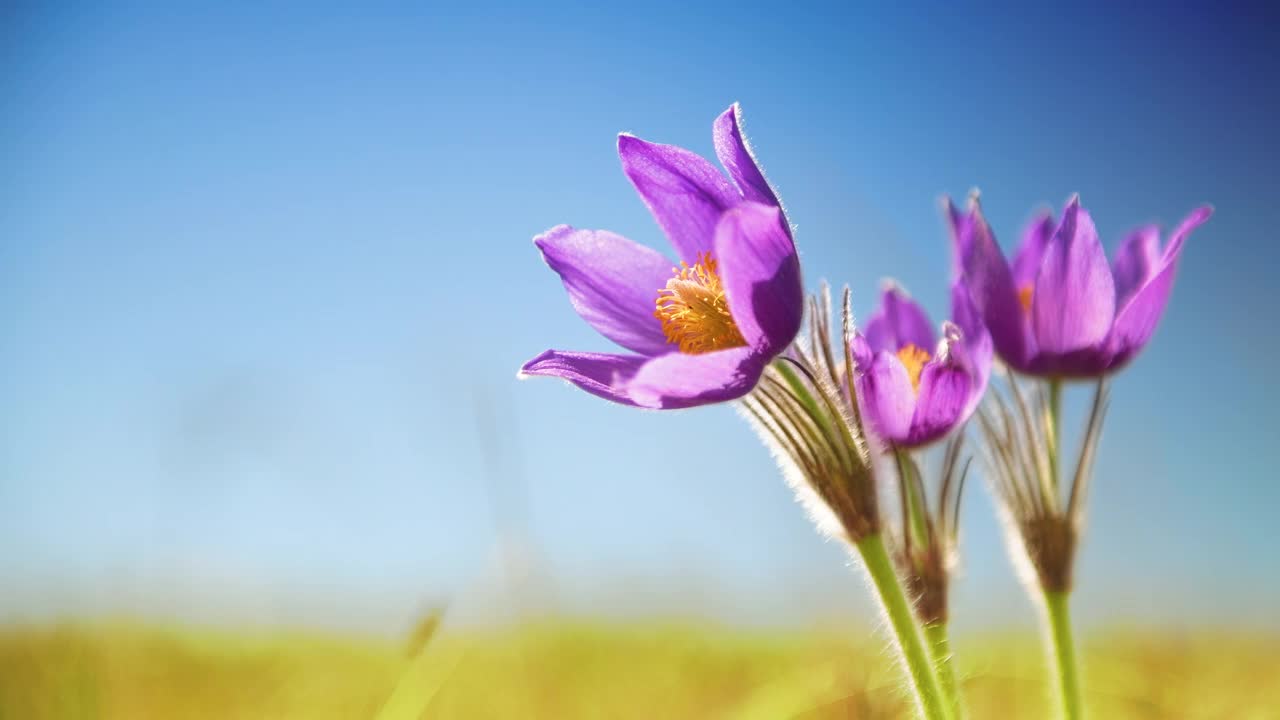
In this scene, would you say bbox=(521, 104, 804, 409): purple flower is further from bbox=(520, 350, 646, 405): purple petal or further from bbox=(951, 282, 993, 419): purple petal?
bbox=(951, 282, 993, 419): purple petal

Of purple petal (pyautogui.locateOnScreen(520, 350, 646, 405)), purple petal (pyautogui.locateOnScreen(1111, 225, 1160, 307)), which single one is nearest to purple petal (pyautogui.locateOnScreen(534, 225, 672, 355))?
purple petal (pyautogui.locateOnScreen(520, 350, 646, 405))

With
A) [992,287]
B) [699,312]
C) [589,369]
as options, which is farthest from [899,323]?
[589,369]

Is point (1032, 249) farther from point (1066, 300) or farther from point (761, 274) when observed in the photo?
point (761, 274)

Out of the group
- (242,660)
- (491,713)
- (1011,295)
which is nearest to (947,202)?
(1011,295)

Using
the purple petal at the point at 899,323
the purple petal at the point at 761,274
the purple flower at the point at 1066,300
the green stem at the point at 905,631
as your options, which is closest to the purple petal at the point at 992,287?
the purple flower at the point at 1066,300

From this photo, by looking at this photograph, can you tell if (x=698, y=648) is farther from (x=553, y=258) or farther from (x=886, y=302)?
(x=553, y=258)

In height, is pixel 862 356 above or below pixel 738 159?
below
